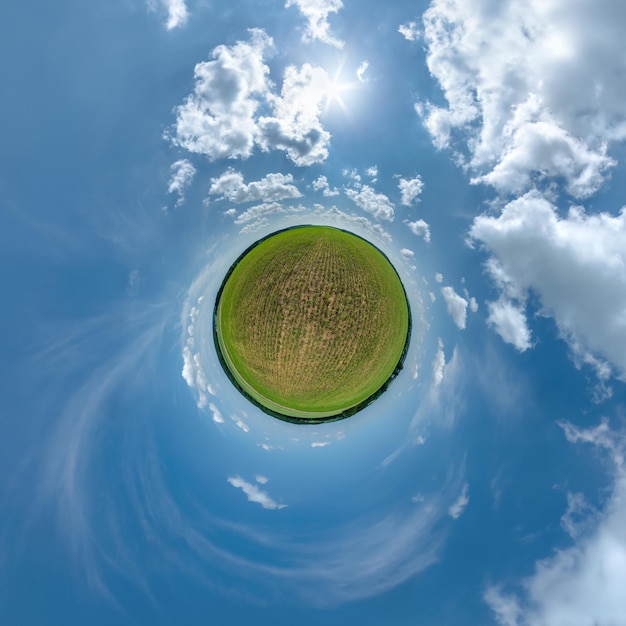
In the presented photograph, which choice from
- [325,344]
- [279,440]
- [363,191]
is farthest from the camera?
[279,440]

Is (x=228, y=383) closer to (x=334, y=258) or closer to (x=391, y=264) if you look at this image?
A: (x=334, y=258)

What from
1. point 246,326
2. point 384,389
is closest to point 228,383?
point 246,326

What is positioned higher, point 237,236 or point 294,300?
point 237,236

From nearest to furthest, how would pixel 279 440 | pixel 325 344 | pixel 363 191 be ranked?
pixel 363 191 < pixel 325 344 < pixel 279 440

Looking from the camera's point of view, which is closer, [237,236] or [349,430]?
[237,236]

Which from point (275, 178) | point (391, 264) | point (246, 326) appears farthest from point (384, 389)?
point (275, 178)

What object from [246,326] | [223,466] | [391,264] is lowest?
[223,466]

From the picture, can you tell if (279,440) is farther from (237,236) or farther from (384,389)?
(237,236)
